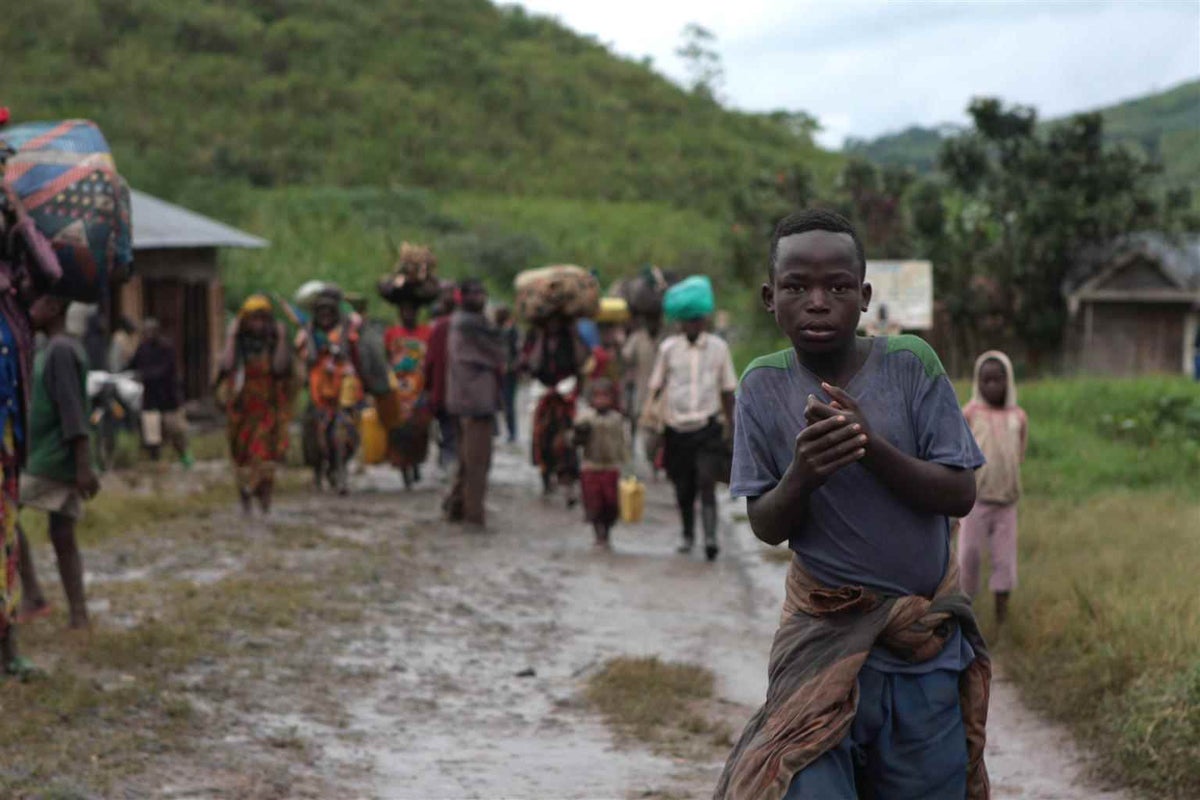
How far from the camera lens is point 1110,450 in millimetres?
13555

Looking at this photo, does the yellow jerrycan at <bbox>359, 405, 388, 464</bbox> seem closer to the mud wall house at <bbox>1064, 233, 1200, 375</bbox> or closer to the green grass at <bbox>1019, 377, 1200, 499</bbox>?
the green grass at <bbox>1019, 377, 1200, 499</bbox>

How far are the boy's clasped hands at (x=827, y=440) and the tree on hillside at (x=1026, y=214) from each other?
2125 cm

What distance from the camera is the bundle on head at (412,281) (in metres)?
14.8

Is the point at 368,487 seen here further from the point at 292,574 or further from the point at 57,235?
the point at 57,235

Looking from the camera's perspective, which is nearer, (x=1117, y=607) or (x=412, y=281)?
(x=1117, y=607)

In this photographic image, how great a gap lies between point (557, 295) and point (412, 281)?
83.4 inches

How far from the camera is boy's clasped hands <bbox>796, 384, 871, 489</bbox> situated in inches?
123

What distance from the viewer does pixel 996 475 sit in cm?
780

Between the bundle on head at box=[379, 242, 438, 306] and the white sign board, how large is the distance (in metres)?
4.28

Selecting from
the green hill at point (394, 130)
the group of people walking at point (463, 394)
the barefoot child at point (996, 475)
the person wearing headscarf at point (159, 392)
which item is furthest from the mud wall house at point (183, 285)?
the barefoot child at point (996, 475)

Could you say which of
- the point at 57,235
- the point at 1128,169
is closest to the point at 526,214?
the point at 1128,169

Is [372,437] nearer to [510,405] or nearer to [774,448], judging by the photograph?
[510,405]

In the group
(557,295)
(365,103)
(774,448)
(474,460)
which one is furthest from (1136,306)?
(365,103)

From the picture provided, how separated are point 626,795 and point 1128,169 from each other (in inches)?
813
